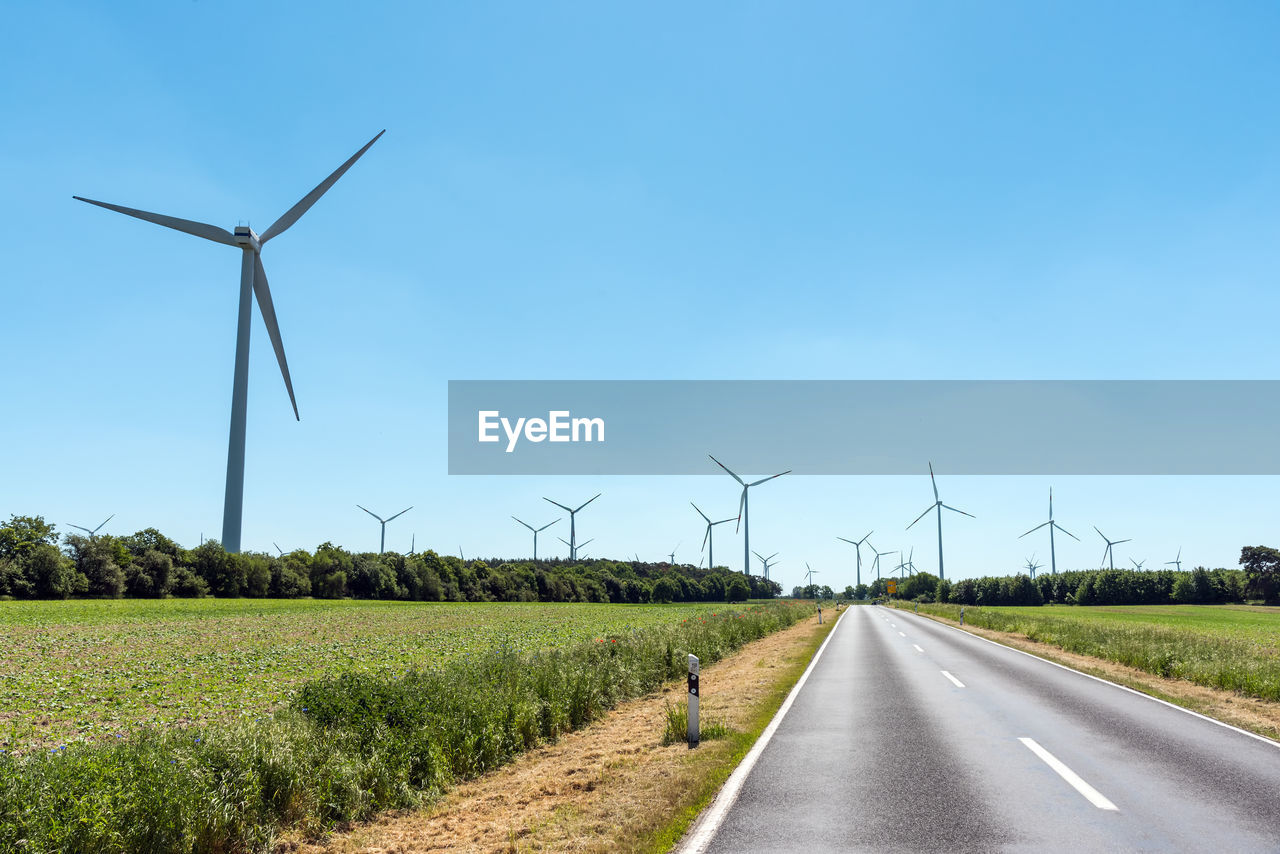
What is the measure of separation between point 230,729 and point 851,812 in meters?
7.52

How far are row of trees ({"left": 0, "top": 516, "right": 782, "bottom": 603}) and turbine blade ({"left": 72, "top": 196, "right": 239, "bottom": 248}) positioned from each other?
2714cm

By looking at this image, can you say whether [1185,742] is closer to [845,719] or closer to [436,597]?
[845,719]

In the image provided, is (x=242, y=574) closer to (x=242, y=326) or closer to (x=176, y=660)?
(x=242, y=326)

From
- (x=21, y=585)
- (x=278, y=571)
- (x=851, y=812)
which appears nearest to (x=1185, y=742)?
(x=851, y=812)

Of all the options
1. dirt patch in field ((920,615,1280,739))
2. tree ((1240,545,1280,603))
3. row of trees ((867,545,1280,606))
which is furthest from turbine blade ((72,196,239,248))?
tree ((1240,545,1280,603))

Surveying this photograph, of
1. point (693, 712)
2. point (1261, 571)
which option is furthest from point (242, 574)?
point (1261, 571)

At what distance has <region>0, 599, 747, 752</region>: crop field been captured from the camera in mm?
16062

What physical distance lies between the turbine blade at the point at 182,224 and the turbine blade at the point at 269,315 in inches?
101

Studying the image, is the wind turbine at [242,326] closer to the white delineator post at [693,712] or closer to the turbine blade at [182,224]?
the turbine blade at [182,224]

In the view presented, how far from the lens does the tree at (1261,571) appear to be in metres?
121

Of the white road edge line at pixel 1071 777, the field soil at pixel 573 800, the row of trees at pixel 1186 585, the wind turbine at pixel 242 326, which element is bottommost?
the row of trees at pixel 1186 585

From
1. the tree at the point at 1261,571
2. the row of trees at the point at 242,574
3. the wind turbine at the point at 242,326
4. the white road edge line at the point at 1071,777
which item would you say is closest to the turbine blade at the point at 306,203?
the wind turbine at the point at 242,326

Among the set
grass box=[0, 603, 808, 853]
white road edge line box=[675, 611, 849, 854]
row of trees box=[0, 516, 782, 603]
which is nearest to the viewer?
grass box=[0, 603, 808, 853]

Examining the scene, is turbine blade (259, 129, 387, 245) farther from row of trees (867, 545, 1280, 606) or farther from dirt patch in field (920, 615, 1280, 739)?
row of trees (867, 545, 1280, 606)
